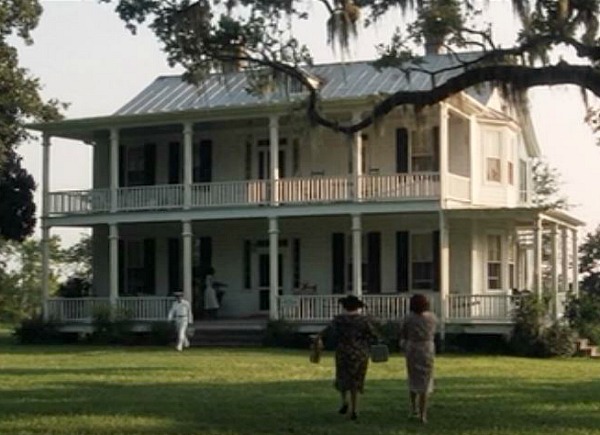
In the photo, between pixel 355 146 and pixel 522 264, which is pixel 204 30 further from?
pixel 522 264

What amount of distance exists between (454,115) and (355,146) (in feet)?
14.3

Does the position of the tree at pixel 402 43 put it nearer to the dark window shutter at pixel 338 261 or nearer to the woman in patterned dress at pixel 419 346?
the woman in patterned dress at pixel 419 346

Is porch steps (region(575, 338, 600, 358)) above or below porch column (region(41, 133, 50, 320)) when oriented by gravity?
below

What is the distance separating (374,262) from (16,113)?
12.6 metres

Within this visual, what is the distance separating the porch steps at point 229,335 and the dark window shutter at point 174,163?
17.7 feet

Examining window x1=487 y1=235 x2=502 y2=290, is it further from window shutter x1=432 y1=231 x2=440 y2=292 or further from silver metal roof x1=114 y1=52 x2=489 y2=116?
silver metal roof x1=114 y1=52 x2=489 y2=116

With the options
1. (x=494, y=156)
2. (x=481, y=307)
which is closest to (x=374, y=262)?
(x=481, y=307)

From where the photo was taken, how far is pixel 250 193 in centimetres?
3425

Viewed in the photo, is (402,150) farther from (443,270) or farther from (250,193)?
(250,193)

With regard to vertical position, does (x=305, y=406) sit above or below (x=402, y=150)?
below

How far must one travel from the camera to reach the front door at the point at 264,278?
36.6m

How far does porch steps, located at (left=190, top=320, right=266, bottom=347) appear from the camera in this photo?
32.9 meters

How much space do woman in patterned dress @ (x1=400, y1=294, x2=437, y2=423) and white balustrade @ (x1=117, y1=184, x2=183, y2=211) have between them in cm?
2133

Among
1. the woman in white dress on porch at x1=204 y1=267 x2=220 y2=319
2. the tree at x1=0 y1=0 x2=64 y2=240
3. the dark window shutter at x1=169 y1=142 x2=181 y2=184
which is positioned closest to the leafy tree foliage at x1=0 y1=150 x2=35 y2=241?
the tree at x1=0 y1=0 x2=64 y2=240
